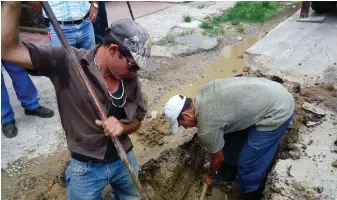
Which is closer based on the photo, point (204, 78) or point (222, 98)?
point (222, 98)

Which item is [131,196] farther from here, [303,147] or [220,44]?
[220,44]

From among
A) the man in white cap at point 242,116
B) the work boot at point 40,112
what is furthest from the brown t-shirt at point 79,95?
the work boot at point 40,112

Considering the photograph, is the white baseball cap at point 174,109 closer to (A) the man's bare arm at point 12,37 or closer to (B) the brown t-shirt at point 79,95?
(B) the brown t-shirt at point 79,95

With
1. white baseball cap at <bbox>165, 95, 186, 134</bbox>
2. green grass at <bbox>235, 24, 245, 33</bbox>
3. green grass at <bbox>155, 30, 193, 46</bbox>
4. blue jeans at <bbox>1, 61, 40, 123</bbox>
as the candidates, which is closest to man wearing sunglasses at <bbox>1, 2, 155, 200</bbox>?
white baseball cap at <bbox>165, 95, 186, 134</bbox>

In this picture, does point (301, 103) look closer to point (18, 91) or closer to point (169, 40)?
point (18, 91)

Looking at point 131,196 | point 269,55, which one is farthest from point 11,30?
point 269,55

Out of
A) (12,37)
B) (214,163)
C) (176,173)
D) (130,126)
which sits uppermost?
(12,37)

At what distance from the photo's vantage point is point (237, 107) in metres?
3.04

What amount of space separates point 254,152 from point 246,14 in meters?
6.73

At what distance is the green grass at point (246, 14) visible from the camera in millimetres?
8608

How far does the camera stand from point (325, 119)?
153 inches

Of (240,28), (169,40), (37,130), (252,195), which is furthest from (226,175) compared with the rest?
(240,28)

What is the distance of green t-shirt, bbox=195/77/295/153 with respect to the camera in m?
2.96

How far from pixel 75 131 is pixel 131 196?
849mm
